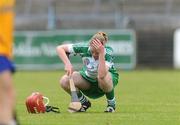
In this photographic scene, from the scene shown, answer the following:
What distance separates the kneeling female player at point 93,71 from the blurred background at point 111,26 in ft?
58.7

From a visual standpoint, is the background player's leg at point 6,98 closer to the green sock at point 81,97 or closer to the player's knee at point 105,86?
the player's knee at point 105,86

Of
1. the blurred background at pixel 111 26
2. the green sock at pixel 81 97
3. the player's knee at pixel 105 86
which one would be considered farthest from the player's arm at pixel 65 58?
the blurred background at pixel 111 26

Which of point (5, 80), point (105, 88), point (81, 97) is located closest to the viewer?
point (5, 80)

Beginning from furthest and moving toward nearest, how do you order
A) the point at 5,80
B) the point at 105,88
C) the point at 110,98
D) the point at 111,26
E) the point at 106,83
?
the point at 111,26, the point at 110,98, the point at 105,88, the point at 106,83, the point at 5,80

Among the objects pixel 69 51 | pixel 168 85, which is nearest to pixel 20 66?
pixel 168 85

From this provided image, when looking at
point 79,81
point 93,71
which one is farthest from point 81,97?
point 93,71

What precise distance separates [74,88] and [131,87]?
27.5ft

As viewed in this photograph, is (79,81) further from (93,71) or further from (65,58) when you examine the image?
(65,58)

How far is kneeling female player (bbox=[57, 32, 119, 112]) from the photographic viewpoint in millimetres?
10852

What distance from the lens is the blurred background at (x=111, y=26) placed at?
2991 centimetres

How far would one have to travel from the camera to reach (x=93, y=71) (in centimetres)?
1129

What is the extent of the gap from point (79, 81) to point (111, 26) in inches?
831

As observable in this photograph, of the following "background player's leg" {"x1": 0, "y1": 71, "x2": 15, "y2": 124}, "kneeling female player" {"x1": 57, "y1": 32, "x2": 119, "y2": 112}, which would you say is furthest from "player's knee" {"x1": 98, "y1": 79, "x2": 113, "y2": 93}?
"background player's leg" {"x1": 0, "y1": 71, "x2": 15, "y2": 124}

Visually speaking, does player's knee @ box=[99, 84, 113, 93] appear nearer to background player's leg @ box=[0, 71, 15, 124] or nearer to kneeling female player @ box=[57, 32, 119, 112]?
kneeling female player @ box=[57, 32, 119, 112]
